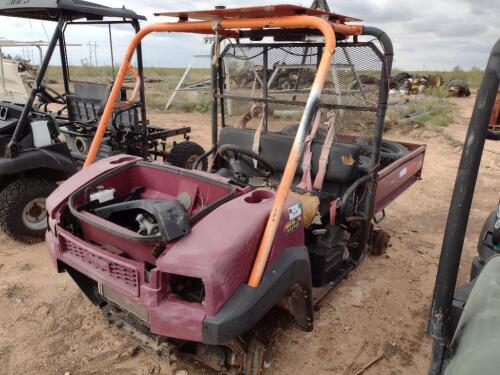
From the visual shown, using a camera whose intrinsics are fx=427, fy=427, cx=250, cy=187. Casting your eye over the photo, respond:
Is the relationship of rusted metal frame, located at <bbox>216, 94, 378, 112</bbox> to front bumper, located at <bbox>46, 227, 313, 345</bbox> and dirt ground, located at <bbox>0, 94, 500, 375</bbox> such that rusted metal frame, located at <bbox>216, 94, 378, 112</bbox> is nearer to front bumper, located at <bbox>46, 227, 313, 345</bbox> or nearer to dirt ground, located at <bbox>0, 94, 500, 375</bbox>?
front bumper, located at <bbox>46, 227, 313, 345</bbox>

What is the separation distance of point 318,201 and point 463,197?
5.50 feet

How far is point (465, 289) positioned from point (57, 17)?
488 centimetres

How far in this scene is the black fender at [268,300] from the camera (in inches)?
75.8

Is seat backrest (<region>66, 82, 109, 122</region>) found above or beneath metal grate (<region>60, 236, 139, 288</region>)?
above

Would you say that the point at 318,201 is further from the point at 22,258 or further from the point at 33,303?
the point at 22,258

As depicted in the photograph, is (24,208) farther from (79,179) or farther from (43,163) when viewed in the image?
(79,179)

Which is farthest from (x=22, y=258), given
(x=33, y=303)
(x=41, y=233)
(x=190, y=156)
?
(x=190, y=156)

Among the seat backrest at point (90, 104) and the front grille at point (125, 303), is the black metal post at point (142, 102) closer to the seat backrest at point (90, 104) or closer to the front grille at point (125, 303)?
the seat backrest at point (90, 104)

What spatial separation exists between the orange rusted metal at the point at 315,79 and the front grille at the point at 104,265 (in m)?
0.59

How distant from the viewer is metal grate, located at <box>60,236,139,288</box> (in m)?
2.11

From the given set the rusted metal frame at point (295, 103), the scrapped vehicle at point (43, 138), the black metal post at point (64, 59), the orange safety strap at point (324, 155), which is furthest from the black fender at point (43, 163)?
the orange safety strap at point (324, 155)

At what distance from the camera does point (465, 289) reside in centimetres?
151

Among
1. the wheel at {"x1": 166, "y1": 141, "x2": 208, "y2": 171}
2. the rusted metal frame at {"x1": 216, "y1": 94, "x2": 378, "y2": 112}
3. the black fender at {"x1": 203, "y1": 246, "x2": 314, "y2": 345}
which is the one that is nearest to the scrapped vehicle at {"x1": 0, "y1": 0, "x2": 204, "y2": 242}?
the wheel at {"x1": 166, "y1": 141, "x2": 208, "y2": 171}

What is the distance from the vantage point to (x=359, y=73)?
3.25m
